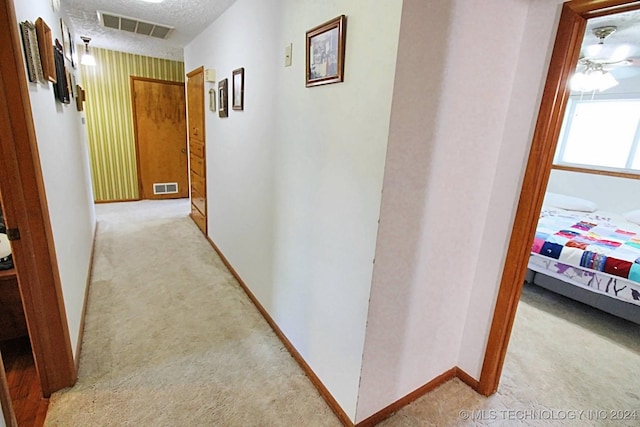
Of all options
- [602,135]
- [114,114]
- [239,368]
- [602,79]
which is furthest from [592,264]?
[114,114]

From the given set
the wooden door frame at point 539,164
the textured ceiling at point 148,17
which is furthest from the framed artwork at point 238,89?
A: the wooden door frame at point 539,164

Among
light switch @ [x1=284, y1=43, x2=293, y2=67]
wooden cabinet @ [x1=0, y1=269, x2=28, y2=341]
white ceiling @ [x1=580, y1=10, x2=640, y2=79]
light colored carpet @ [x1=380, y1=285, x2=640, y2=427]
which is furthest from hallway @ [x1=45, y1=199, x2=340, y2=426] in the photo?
white ceiling @ [x1=580, y1=10, x2=640, y2=79]

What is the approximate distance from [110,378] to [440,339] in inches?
69.0

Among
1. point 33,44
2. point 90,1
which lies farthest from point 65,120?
point 90,1

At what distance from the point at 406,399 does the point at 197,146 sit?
349 centimetres

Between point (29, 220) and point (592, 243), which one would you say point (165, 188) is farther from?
point (592, 243)

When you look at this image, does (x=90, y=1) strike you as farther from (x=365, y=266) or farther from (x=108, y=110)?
(x=365, y=266)

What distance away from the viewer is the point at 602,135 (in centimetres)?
394

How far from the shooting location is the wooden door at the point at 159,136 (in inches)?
194

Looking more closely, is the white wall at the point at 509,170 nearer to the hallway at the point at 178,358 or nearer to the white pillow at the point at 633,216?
the hallway at the point at 178,358

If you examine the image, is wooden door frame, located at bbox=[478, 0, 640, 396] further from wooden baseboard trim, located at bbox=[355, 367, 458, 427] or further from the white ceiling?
the white ceiling

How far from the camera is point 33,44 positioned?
1422 mm

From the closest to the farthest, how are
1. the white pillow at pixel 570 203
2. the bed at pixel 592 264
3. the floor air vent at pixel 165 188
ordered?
1. the bed at pixel 592 264
2. the white pillow at pixel 570 203
3. the floor air vent at pixel 165 188

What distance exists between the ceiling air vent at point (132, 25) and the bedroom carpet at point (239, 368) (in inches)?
92.0
